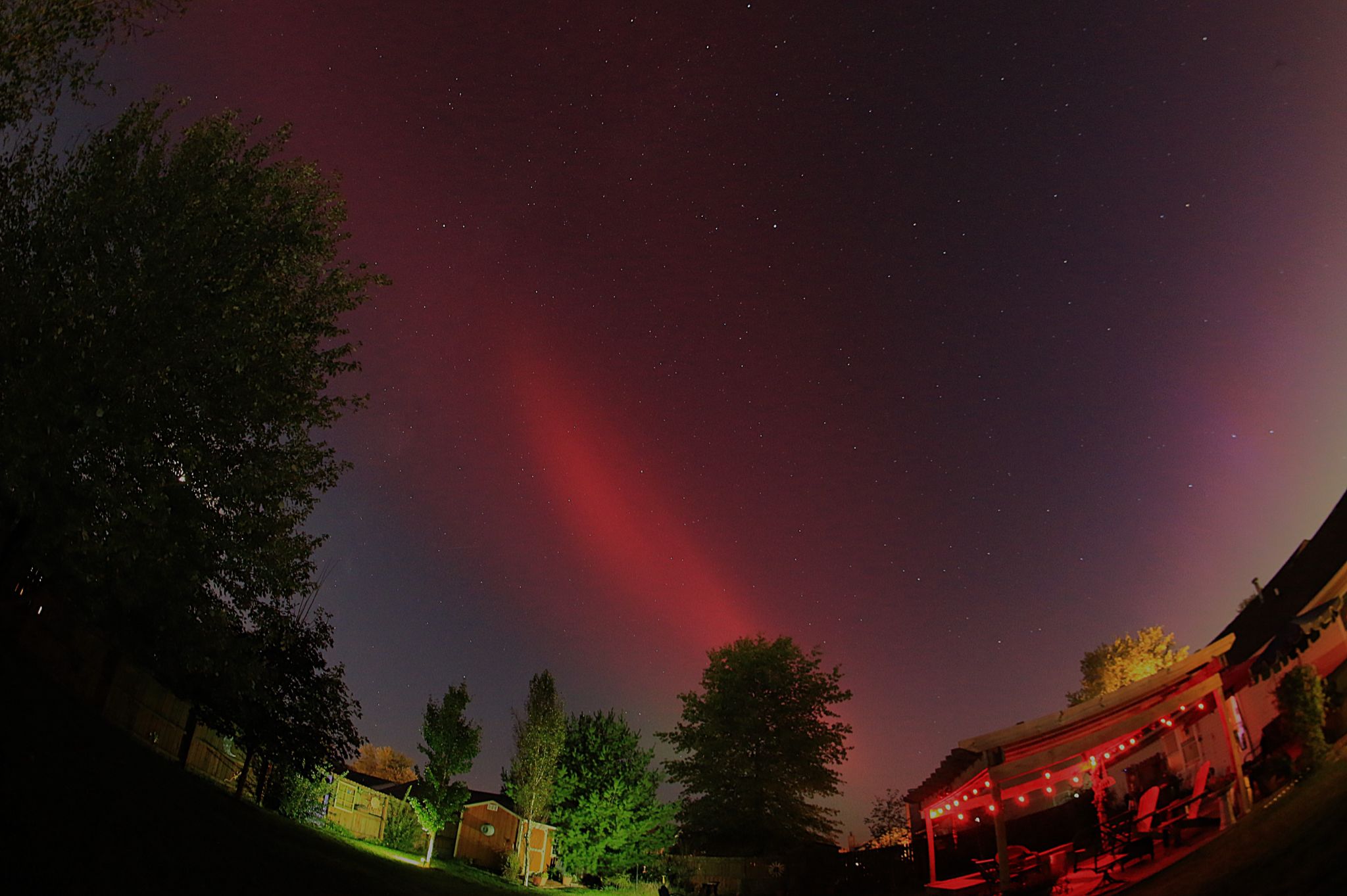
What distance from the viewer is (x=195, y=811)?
42.9ft

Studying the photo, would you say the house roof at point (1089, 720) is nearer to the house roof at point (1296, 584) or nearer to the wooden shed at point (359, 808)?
the house roof at point (1296, 584)

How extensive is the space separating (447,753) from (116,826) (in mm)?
27209

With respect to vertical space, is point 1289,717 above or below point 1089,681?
below

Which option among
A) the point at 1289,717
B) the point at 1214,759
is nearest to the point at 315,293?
the point at 1289,717

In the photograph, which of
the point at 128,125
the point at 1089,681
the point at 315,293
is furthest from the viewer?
the point at 1089,681

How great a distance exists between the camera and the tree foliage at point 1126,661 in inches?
1783

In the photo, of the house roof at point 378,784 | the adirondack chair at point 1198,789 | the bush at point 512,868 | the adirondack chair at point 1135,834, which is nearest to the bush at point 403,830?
the bush at point 512,868

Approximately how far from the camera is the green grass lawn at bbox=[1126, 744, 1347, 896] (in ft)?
23.3

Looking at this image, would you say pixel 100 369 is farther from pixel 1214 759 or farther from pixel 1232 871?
pixel 1214 759

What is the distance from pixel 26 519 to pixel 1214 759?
25402 mm

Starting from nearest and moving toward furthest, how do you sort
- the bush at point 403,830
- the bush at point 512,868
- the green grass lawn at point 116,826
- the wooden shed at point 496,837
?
the green grass lawn at point 116,826
the bush at point 403,830
the bush at point 512,868
the wooden shed at point 496,837

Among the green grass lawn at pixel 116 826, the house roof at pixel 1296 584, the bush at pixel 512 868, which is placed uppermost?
the house roof at pixel 1296 584

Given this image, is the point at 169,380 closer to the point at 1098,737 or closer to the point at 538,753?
the point at 1098,737

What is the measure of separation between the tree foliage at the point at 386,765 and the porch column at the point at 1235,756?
97057 millimetres
